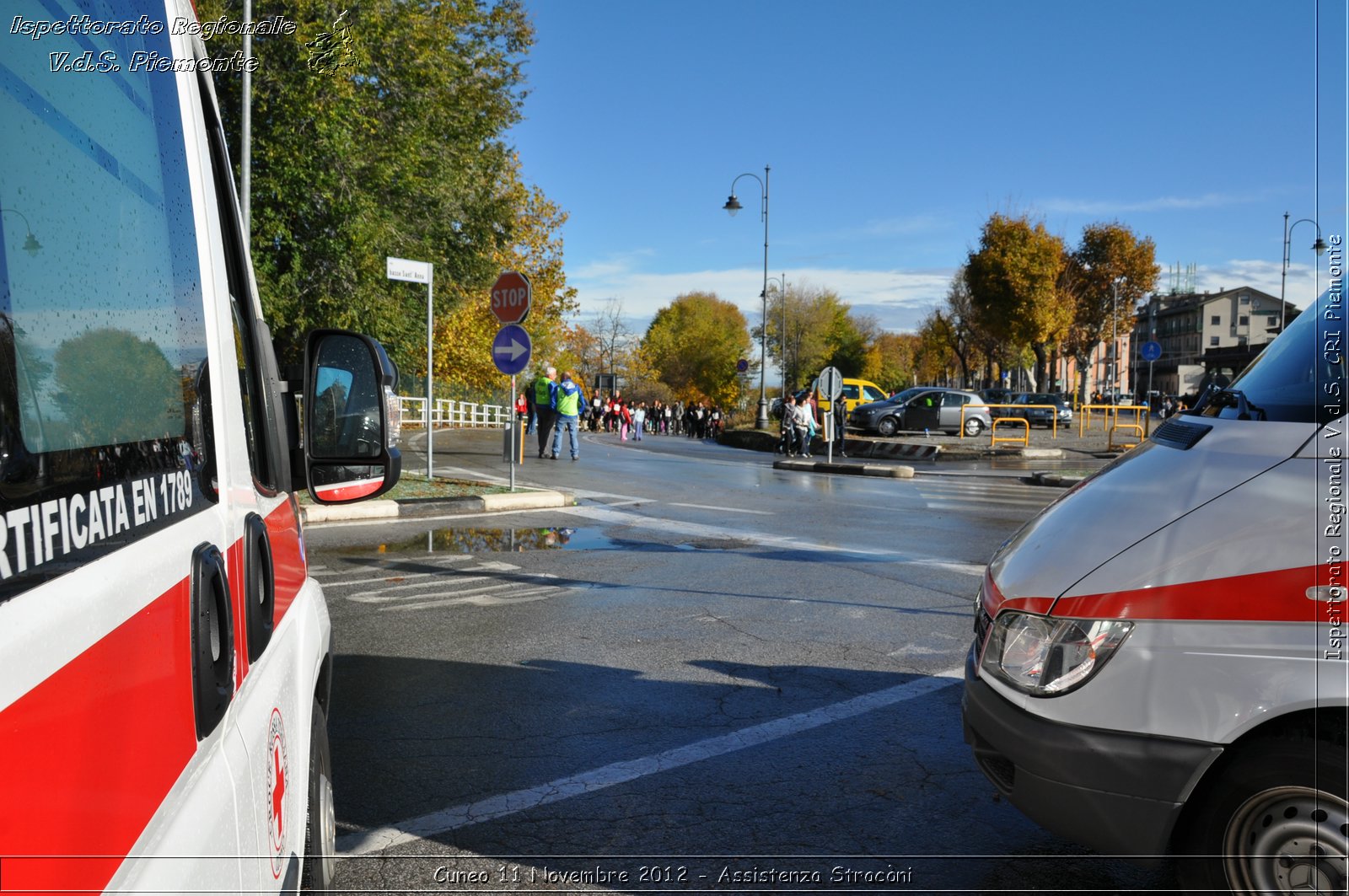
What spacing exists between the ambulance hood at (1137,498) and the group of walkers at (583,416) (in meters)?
14.5

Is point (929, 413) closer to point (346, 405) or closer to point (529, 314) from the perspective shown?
point (529, 314)

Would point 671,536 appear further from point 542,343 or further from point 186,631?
point 542,343

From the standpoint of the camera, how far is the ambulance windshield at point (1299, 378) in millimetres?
2721

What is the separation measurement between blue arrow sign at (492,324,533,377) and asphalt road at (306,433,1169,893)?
4.19 m

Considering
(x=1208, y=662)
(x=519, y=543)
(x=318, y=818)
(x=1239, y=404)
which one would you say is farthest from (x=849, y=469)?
(x=318, y=818)

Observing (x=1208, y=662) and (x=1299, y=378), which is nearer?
(x=1208, y=662)

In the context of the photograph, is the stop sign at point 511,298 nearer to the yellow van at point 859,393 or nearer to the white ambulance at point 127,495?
the white ambulance at point 127,495

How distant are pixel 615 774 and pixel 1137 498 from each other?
7.03ft

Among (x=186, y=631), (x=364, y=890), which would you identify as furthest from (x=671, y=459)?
(x=186, y=631)

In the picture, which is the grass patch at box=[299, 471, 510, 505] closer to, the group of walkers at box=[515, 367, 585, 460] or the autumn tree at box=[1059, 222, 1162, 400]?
the group of walkers at box=[515, 367, 585, 460]

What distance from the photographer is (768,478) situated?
777 inches

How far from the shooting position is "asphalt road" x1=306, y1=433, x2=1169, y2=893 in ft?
10.9

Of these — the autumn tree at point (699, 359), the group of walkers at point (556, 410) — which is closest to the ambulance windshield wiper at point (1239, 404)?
the group of walkers at point (556, 410)

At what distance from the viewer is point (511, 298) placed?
1414 centimetres
